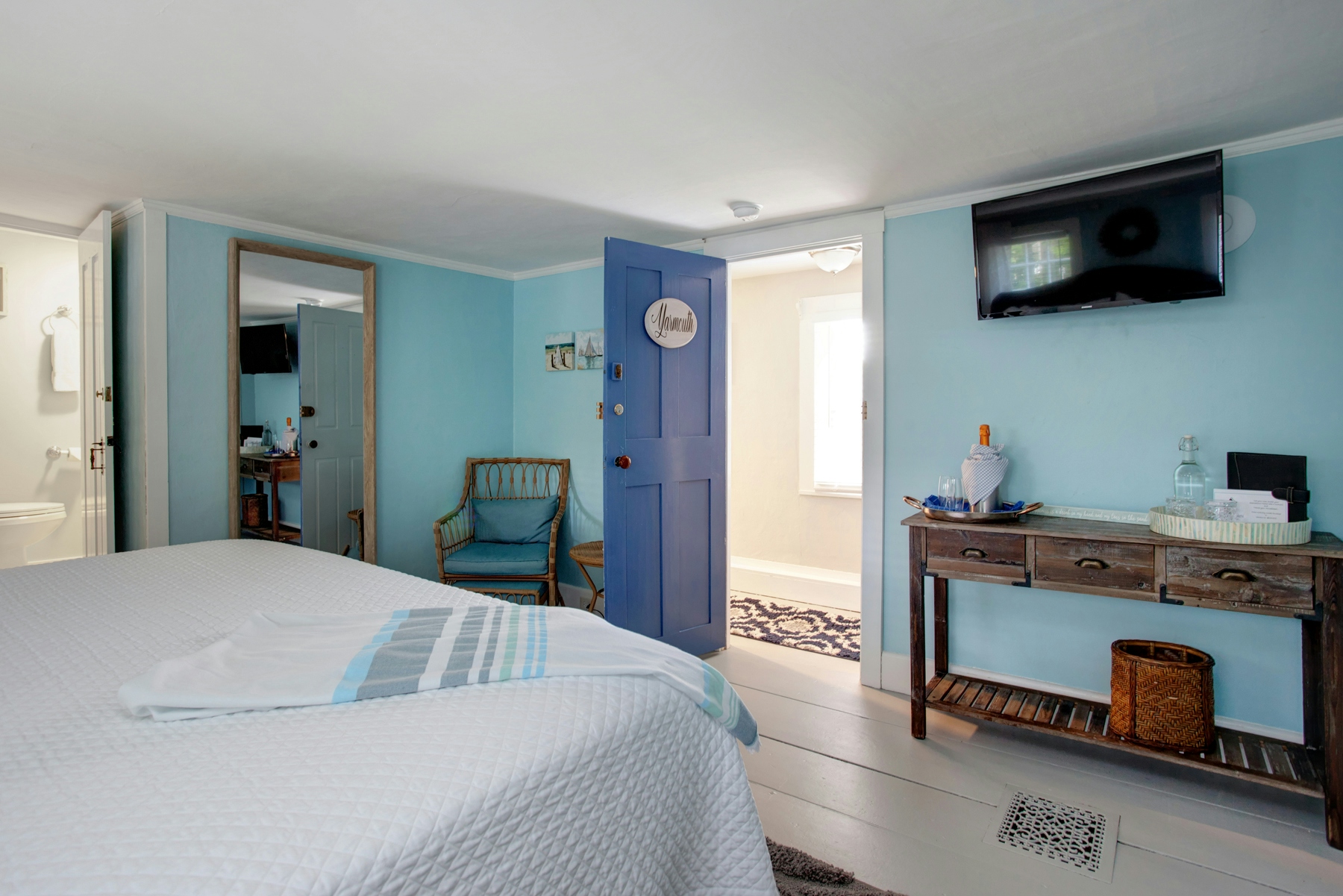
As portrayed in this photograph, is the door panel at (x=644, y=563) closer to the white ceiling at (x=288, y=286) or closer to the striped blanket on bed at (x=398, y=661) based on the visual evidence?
the striped blanket on bed at (x=398, y=661)

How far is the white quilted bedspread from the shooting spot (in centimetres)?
84

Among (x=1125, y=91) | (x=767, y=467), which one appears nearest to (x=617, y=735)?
(x=1125, y=91)

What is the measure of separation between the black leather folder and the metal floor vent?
3.82 ft

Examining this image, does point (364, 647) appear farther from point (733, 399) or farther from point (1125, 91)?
point (733, 399)

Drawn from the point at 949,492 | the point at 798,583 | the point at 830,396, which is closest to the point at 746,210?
the point at 949,492

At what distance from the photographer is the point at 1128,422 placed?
2701 millimetres

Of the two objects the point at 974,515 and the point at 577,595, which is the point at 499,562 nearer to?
the point at 577,595

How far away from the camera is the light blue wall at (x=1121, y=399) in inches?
93.4

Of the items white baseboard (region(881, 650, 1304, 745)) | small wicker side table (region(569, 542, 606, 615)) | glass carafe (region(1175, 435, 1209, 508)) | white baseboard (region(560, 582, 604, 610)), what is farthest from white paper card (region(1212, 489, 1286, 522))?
white baseboard (region(560, 582, 604, 610))

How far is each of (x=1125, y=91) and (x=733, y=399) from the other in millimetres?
3460

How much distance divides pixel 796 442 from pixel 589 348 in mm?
1685

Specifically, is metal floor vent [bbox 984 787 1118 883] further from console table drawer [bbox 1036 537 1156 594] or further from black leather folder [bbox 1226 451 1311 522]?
black leather folder [bbox 1226 451 1311 522]

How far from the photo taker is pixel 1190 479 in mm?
2502

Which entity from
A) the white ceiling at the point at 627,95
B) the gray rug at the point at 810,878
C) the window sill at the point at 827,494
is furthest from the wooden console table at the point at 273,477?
the window sill at the point at 827,494
